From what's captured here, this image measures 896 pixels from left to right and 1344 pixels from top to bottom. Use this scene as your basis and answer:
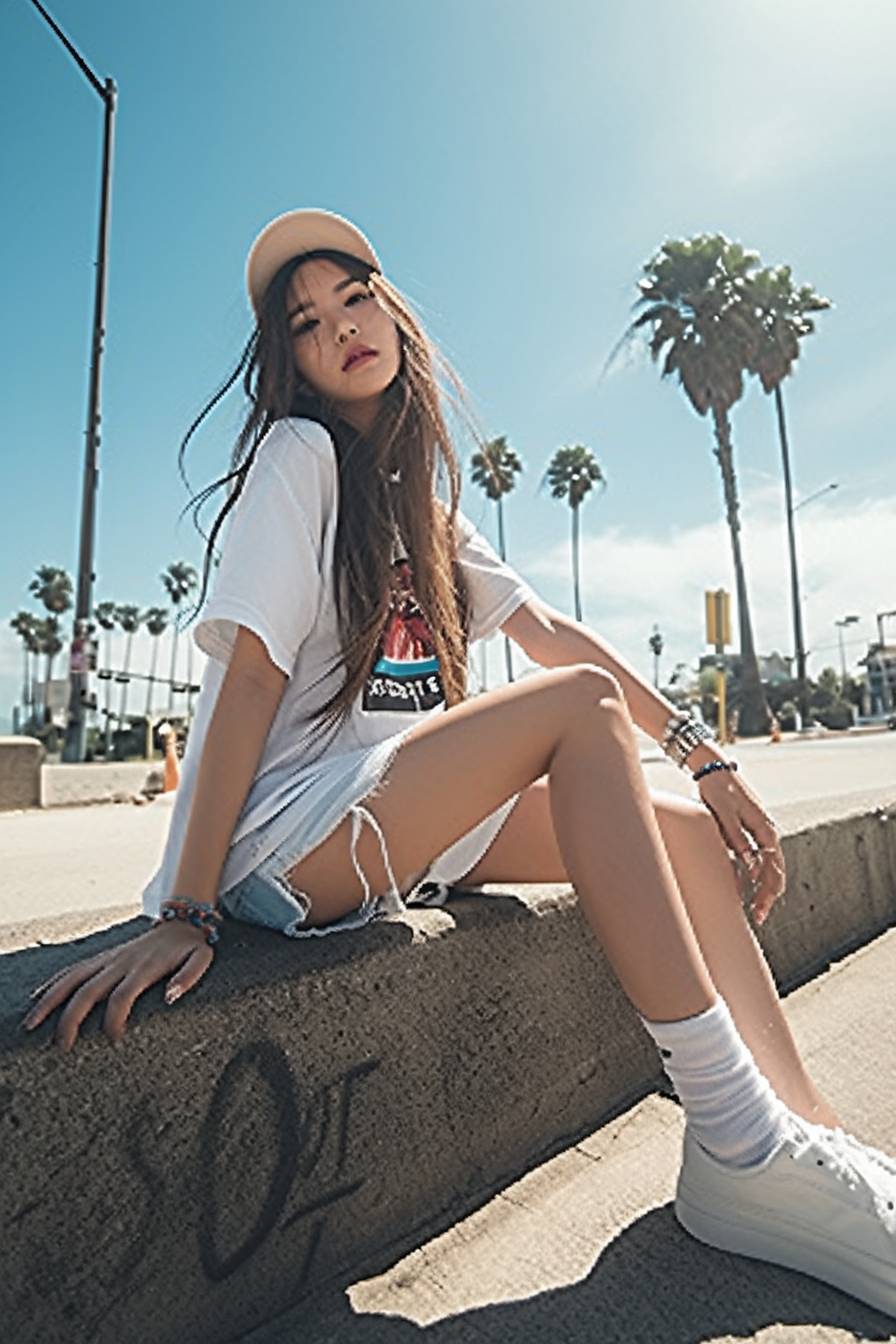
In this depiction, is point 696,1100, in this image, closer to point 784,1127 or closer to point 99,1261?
point 784,1127

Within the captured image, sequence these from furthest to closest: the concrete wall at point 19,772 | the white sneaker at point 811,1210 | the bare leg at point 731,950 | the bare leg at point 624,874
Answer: the concrete wall at point 19,772 < the bare leg at point 731,950 < the bare leg at point 624,874 < the white sneaker at point 811,1210

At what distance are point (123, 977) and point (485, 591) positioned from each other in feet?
3.70

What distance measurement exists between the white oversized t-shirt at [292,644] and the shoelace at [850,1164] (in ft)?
2.65

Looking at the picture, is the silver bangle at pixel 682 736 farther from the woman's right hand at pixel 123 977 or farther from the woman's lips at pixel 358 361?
the woman's right hand at pixel 123 977

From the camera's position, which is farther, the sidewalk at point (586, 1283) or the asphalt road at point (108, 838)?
the asphalt road at point (108, 838)

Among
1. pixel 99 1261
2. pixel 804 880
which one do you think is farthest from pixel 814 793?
pixel 99 1261

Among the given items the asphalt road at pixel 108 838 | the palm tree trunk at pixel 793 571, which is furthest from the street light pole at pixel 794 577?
the asphalt road at pixel 108 838

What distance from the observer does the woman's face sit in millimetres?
1793

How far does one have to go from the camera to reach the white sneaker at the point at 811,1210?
4.18 ft

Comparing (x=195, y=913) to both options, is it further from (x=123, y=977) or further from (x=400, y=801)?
(x=400, y=801)

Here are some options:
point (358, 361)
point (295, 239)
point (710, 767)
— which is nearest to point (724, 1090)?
point (710, 767)

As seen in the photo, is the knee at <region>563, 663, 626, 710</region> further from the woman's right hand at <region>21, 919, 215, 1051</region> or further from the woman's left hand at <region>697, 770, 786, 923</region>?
the woman's right hand at <region>21, 919, 215, 1051</region>

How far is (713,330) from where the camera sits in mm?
28594

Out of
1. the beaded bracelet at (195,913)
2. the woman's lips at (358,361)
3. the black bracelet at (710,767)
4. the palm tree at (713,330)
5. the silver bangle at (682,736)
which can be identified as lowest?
Answer: the beaded bracelet at (195,913)
